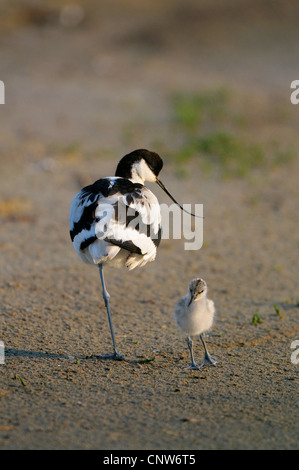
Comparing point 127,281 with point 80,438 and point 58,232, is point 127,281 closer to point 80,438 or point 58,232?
point 58,232

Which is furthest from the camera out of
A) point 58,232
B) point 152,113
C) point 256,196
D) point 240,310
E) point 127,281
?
point 152,113

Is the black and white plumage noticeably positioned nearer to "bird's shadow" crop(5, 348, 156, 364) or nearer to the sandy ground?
"bird's shadow" crop(5, 348, 156, 364)

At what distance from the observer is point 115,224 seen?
426 centimetres

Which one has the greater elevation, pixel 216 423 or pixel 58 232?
pixel 58 232

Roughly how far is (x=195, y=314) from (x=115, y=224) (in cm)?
74

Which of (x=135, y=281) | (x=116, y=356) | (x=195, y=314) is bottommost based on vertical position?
(x=116, y=356)

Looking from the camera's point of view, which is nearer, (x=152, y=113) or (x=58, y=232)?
(x=58, y=232)

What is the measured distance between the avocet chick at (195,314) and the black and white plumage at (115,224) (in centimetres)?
42

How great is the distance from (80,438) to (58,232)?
14.4ft

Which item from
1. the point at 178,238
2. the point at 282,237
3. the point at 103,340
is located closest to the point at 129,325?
the point at 103,340

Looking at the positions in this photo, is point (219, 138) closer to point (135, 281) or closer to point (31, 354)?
point (135, 281)

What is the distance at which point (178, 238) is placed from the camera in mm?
7559

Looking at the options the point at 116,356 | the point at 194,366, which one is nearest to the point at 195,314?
the point at 194,366

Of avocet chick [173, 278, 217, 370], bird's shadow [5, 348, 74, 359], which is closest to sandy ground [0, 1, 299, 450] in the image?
bird's shadow [5, 348, 74, 359]
